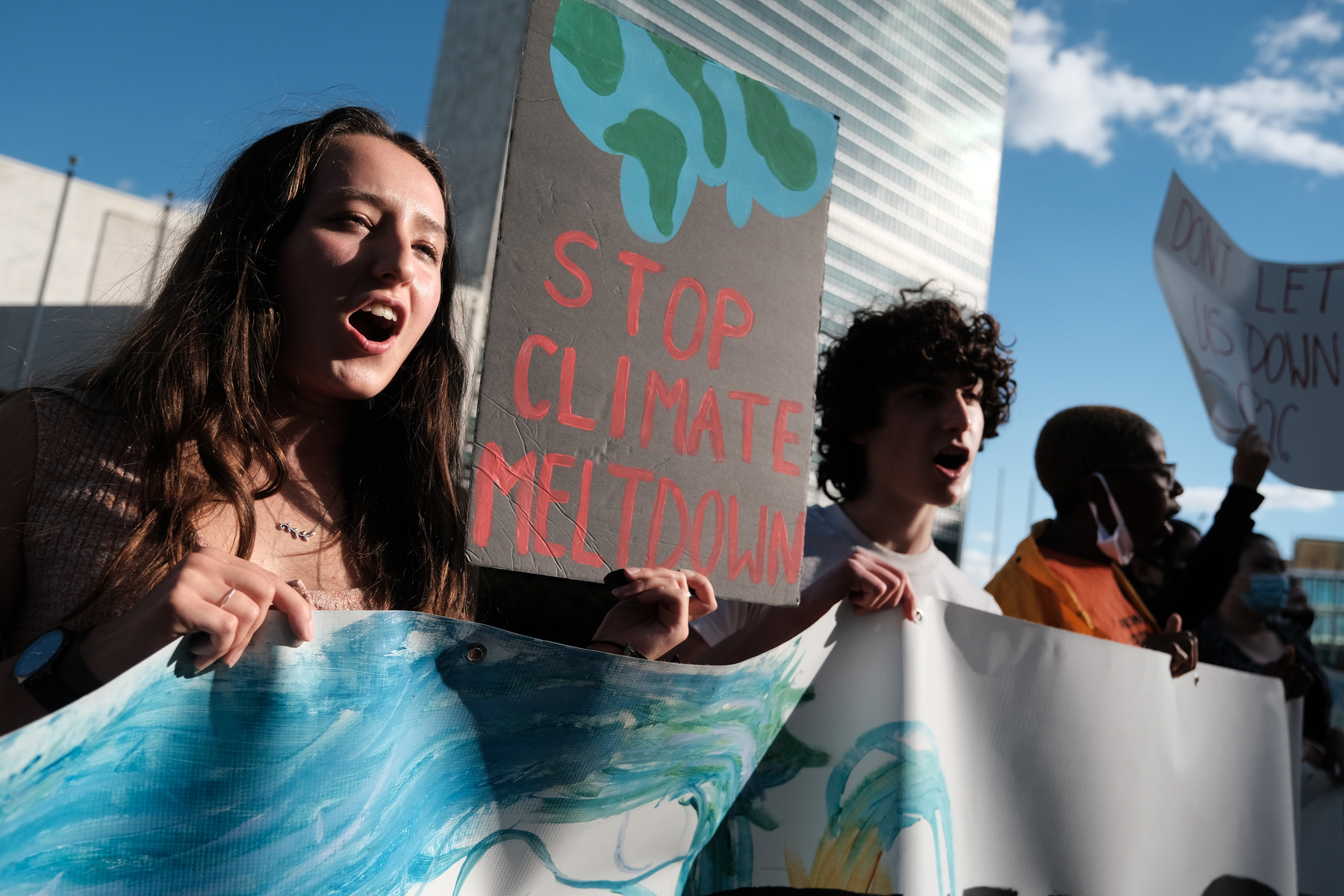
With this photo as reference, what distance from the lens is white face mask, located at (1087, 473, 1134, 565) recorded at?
2348 mm

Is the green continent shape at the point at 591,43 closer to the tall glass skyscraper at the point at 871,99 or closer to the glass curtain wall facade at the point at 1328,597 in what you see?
the tall glass skyscraper at the point at 871,99

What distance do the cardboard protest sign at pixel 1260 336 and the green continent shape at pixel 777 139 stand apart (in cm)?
194

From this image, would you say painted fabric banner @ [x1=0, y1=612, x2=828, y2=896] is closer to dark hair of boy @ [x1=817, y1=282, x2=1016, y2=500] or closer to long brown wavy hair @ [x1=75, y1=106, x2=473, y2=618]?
long brown wavy hair @ [x1=75, y1=106, x2=473, y2=618]

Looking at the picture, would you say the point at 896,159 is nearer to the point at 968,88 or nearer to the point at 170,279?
the point at 968,88

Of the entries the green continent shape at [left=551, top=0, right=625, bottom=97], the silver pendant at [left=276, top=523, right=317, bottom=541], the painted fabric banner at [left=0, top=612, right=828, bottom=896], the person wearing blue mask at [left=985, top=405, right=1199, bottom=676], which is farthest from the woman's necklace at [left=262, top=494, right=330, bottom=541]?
the person wearing blue mask at [left=985, top=405, right=1199, bottom=676]

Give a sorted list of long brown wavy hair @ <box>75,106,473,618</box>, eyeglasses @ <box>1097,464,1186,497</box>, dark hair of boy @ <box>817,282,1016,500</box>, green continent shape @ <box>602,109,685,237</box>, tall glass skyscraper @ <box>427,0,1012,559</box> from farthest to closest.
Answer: tall glass skyscraper @ <box>427,0,1012,559</box>, eyeglasses @ <box>1097,464,1186,497</box>, dark hair of boy @ <box>817,282,1016,500</box>, green continent shape @ <box>602,109,685,237</box>, long brown wavy hair @ <box>75,106,473,618</box>

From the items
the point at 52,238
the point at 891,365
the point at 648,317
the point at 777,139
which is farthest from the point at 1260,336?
the point at 52,238

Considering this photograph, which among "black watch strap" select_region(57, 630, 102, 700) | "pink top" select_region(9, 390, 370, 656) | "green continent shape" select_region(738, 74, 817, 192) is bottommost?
"black watch strap" select_region(57, 630, 102, 700)

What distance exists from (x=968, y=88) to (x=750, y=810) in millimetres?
81104

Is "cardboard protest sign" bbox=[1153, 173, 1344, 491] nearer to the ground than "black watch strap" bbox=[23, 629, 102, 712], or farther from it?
farther from it

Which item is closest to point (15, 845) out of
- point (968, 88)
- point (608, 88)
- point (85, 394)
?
point (85, 394)

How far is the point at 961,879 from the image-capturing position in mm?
1457

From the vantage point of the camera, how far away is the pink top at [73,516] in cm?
93

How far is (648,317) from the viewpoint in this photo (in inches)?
49.8
